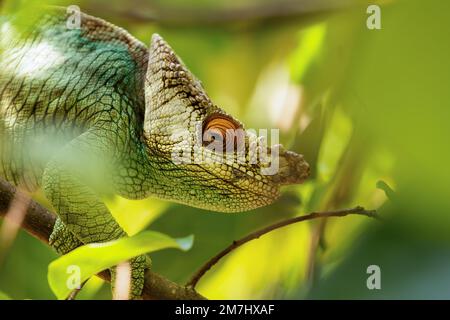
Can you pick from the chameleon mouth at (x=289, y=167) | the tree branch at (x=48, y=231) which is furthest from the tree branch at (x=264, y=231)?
the chameleon mouth at (x=289, y=167)

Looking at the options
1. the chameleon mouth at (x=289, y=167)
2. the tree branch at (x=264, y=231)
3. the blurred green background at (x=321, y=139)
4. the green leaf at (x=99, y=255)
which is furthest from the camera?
the chameleon mouth at (x=289, y=167)

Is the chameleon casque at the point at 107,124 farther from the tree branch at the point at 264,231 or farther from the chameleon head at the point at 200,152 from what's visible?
the tree branch at the point at 264,231

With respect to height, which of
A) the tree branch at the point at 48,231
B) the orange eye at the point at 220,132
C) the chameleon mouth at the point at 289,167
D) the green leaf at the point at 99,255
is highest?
the orange eye at the point at 220,132

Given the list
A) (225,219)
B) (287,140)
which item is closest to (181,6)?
(287,140)

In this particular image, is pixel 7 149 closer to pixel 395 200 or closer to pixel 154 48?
pixel 154 48

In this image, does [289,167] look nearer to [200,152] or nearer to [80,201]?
[200,152]

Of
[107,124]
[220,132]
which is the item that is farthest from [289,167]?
[107,124]
